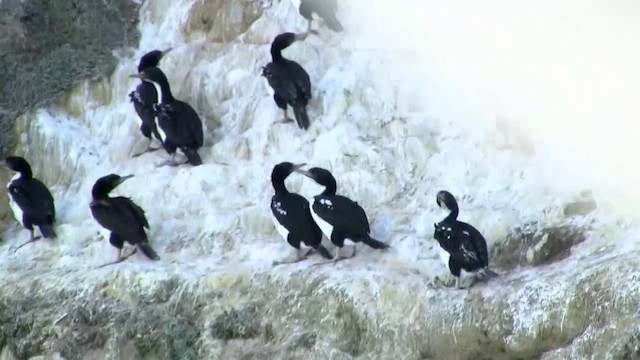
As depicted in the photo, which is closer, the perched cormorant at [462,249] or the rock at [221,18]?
the perched cormorant at [462,249]

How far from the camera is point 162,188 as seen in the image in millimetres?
14031

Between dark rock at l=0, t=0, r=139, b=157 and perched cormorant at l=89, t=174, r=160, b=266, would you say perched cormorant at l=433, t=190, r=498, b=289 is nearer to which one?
perched cormorant at l=89, t=174, r=160, b=266

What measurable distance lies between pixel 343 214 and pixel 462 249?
3.70 ft

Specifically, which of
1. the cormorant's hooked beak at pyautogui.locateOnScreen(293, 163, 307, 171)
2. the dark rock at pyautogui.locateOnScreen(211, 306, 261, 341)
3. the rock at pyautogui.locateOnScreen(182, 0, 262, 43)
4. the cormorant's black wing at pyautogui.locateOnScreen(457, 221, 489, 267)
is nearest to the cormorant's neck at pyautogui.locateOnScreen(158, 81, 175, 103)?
the rock at pyautogui.locateOnScreen(182, 0, 262, 43)

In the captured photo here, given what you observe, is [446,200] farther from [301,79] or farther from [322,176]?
[301,79]

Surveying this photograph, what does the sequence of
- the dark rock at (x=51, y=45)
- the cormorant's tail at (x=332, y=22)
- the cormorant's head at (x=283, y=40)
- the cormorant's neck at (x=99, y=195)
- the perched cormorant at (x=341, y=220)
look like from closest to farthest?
the perched cormorant at (x=341, y=220)
the cormorant's neck at (x=99, y=195)
the cormorant's head at (x=283, y=40)
the cormorant's tail at (x=332, y=22)
the dark rock at (x=51, y=45)

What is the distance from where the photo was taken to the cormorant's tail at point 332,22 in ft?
48.6

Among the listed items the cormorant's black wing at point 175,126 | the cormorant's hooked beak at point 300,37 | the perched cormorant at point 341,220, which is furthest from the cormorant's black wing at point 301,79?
the perched cormorant at point 341,220

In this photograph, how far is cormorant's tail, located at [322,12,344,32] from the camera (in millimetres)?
14812

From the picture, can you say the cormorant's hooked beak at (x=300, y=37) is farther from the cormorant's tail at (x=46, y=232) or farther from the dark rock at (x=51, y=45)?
the cormorant's tail at (x=46, y=232)

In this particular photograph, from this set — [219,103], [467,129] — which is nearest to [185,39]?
[219,103]

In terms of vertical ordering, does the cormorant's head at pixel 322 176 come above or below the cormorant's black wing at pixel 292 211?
above

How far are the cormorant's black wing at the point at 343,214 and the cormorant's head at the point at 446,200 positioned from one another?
2.04 ft

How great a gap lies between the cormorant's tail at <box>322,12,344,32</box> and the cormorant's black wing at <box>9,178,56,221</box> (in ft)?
10.1
